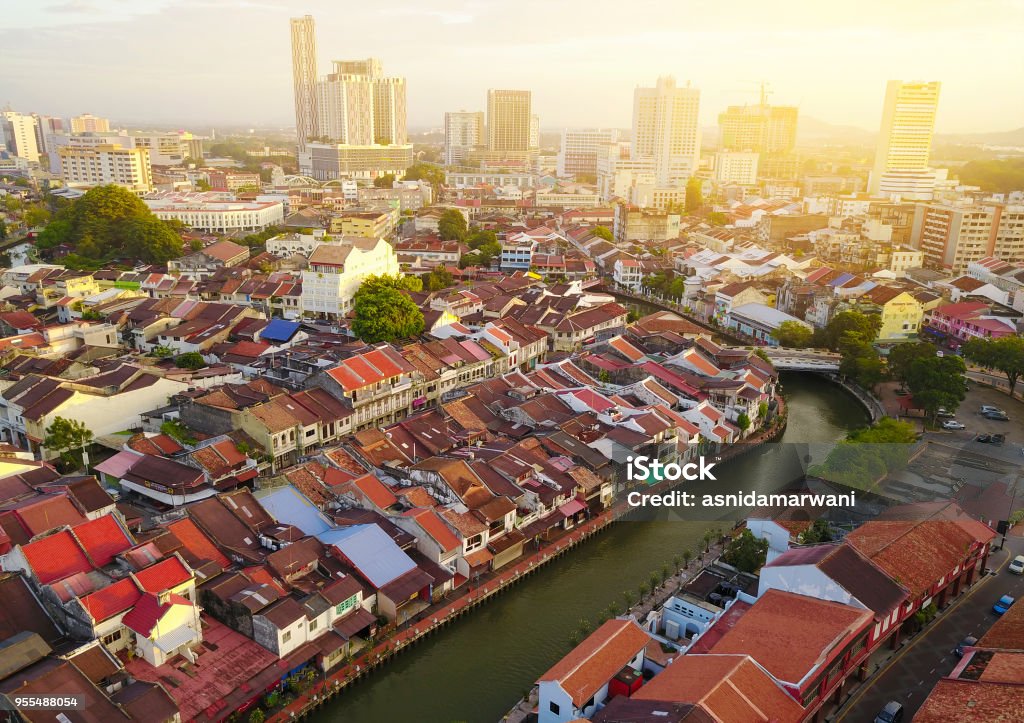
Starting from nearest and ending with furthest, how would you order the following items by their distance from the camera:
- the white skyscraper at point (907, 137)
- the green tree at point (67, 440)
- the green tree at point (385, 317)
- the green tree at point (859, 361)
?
the green tree at point (67, 440) → the green tree at point (859, 361) → the green tree at point (385, 317) → the white skyscraper at point (907, 137)

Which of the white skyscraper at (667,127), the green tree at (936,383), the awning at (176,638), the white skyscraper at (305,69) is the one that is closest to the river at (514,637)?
the awning at (176,638)

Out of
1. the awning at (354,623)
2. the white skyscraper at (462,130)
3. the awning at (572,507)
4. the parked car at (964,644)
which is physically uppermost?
the white skyscraper at (462,130)

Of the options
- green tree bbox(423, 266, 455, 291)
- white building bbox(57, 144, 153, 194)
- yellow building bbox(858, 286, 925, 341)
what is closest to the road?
yellow building bbox(858, 286, 925, 341)

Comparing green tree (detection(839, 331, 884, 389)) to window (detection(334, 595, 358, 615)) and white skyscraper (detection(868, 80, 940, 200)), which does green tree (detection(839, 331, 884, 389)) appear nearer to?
window (detection(334, 595, 358, 615))

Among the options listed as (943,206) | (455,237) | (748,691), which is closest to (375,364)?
(748,691)

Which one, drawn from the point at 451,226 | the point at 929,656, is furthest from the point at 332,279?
the point at 929,656

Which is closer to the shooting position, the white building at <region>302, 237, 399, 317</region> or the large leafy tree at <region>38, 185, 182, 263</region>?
the white building at <region>302, 237, 399, 317</region>

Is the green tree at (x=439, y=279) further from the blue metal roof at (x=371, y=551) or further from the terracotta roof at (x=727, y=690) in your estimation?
the terracotta roof at (x=727, y=690)
